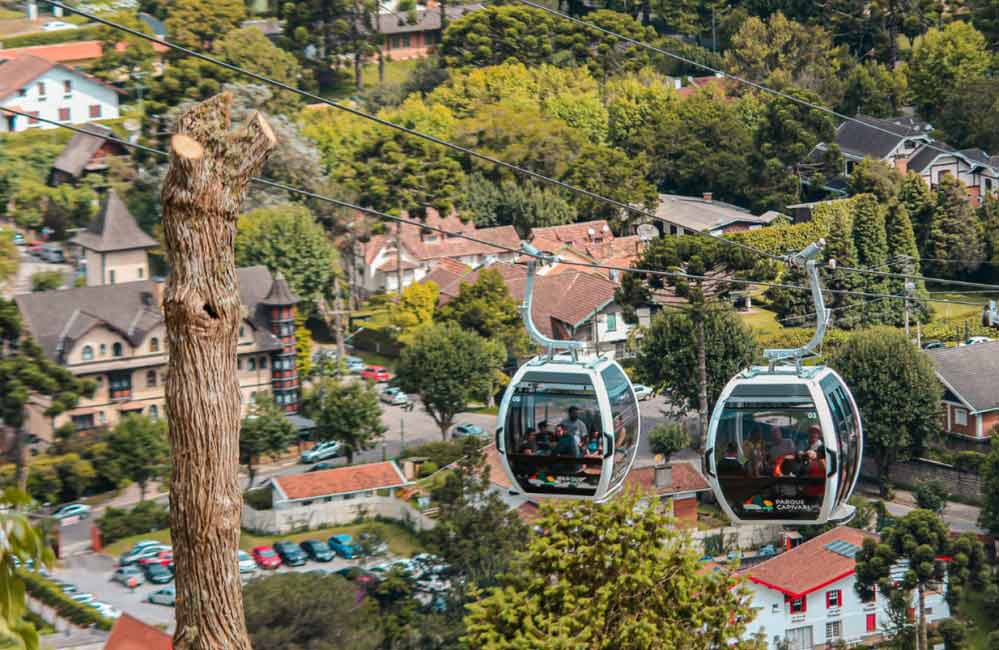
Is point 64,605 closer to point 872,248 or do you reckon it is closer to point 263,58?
point 872,248

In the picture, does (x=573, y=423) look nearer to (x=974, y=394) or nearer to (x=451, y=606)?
(x=451, y=606)

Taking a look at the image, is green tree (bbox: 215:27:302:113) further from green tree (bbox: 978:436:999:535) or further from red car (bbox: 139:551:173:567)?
green tree (bbox: 978:436:999:535)

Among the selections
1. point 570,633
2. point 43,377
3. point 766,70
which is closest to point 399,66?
point 766,70

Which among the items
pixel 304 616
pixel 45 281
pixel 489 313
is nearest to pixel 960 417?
pixel 489 313

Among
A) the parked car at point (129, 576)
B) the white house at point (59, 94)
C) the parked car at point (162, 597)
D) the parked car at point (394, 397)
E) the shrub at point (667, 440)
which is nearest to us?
the parked car at point (162, 597)

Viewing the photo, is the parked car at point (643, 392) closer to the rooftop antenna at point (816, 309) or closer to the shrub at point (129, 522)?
the shrub at point (129, 522)

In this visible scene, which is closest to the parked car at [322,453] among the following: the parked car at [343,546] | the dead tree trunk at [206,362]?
the parked car at [343,546]
